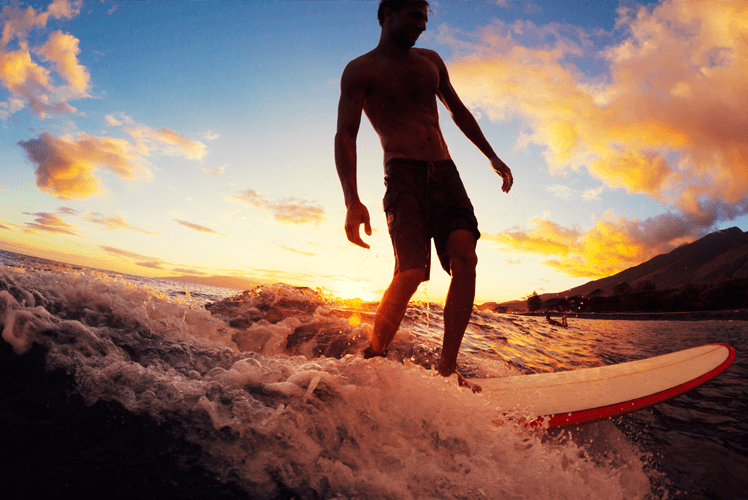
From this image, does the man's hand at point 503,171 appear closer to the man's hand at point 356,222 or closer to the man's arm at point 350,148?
the man's arm at point 350,148

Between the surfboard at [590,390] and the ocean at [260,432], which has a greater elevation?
the ocean at [260,432]

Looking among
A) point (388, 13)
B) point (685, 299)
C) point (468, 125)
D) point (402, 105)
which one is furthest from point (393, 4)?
point (685, 299)

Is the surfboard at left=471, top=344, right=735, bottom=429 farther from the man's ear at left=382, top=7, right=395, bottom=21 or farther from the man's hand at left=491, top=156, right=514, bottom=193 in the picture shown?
the man's ear at left=382, top=7, right=395, bottom=21

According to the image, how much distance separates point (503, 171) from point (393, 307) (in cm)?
173

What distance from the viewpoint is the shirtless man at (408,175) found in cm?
216

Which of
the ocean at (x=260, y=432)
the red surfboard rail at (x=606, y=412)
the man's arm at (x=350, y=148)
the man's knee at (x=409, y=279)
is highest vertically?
the man's arm at (x=350, y=148)

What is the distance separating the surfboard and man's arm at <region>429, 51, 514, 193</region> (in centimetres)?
169

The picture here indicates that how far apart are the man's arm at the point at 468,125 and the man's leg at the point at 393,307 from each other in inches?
56.2

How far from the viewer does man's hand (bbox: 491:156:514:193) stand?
2943 millimetres

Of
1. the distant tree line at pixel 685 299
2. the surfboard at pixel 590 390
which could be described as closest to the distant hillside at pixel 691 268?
the distant tree line at pixel 685 299

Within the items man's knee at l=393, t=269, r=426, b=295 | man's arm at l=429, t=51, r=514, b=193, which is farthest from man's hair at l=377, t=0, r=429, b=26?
man's knee at l=393, t=269, r=426, b=295

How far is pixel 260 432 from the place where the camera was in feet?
3.89

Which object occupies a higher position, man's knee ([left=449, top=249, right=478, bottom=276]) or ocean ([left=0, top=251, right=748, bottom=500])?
man's knee ([left=449, top=249, right=478, bottom=276])

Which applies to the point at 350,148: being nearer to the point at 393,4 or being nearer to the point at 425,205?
the point at 425,205
